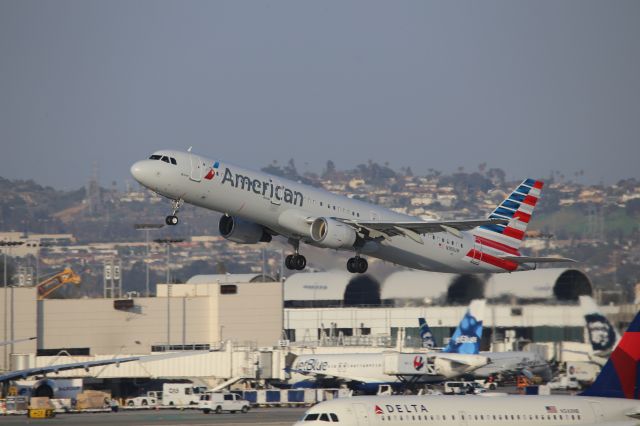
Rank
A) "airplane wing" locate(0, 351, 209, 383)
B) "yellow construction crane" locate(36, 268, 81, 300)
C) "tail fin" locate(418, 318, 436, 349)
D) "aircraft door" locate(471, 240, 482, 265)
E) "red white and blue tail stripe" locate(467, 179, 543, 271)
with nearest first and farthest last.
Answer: "aircraft door" locate(471, 240, 482, 265) < "red white and blue tail stripe" locate(467, 179, 543, 271) < "airplane wing" locate(0, 351, 209, 383) < "tail fin" locate(418, 318, 436, 349) < "yellow construction crane" locate(36, 268, 81, 300)

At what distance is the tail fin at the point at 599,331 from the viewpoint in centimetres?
4998

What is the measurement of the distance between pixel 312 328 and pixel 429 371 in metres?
38.0

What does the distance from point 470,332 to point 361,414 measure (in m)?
28.7

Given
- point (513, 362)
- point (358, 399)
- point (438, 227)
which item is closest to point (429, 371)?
point (513, 362)

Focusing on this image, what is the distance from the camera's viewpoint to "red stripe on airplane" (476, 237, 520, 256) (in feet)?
195

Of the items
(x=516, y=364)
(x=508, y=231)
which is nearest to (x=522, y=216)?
(x=508, y=231)

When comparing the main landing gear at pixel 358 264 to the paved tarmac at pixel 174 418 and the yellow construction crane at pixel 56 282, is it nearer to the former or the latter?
the paved tarmac at pixel 174 418

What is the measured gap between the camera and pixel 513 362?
74125mm

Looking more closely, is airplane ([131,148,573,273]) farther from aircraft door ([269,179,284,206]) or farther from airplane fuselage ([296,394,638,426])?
airplane fuselage ([296,394,638,426])

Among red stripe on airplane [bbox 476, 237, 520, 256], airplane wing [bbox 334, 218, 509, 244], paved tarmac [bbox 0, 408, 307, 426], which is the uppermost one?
airplane wing [bbox 334, 218, 509, 244]

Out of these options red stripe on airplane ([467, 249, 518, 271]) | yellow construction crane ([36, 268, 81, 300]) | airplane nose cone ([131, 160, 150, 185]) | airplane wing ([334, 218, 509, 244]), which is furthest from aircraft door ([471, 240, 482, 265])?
yellow construction crane ([36, 268, 81, 300])

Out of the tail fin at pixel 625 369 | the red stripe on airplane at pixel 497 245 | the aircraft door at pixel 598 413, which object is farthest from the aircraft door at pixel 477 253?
the aircraft door at pixel 598 413

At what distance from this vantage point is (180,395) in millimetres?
71938

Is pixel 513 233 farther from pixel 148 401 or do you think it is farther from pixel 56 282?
pixel 56 282
